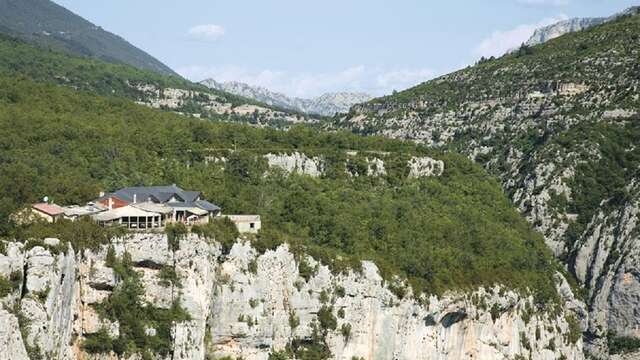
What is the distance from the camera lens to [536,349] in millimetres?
103375

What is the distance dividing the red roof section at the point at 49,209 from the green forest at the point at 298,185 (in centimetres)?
208

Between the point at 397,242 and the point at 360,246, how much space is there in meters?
5.90

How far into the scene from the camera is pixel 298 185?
100875mm

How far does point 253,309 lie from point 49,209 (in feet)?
46.9


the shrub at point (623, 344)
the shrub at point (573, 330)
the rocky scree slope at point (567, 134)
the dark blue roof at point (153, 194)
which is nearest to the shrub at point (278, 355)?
the dark blue roof at point (153, 194)

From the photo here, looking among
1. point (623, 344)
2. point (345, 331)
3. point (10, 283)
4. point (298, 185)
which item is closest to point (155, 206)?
point (345, 331)

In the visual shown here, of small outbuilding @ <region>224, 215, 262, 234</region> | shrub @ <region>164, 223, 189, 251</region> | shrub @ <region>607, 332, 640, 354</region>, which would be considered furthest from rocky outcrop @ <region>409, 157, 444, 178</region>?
shrub @ <region>164, 223, 189, 251</region>

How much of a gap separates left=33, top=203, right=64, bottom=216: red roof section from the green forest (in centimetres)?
208

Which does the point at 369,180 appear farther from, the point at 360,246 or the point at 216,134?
the point at 360,246

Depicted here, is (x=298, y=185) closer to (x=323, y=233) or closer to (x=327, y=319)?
(x=323, y=233)

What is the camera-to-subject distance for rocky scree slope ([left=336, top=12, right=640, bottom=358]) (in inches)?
5094

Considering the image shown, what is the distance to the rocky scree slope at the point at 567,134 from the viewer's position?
424 ft

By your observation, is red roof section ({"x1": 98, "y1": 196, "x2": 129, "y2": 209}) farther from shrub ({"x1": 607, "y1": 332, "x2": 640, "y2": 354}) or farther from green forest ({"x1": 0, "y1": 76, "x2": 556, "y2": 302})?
shrub ({"x1": 607, "y1": 332, "x2": 640, "y2": 354})

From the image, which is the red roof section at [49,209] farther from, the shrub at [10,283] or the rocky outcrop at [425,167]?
the rocky outcrop at [425,167]
